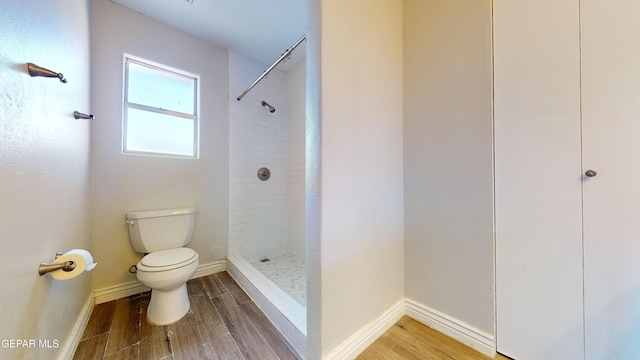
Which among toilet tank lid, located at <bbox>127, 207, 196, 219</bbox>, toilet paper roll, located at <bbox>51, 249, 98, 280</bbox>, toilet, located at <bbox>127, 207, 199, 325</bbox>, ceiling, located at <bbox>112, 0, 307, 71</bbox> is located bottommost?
toilet, located at <bbox>127, 207, 199, 325</bbox>

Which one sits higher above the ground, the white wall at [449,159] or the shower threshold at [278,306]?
the white wall at [449,159]

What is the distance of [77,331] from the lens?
120 cm

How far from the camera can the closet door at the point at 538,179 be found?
0.90 m

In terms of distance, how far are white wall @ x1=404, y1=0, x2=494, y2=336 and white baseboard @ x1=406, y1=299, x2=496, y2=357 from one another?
3 cm

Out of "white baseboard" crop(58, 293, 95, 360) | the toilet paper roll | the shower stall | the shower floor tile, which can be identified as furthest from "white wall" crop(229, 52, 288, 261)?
the toilet paper roll

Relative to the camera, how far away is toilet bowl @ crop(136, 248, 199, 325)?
1.36 m

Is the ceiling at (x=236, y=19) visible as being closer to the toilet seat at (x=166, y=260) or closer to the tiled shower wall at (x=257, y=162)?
→ the tiled shower wall at (x=257, y=162)

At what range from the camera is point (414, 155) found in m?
1.38

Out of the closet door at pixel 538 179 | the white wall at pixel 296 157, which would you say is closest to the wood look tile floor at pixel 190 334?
the white wall at pixel 296 157

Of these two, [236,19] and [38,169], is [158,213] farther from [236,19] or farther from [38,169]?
[236,19]

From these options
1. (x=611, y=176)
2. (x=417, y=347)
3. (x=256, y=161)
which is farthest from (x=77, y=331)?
Answer: (x=611, y=176)

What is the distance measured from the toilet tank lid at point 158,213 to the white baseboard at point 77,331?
61cm

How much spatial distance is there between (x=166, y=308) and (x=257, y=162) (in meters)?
1.50

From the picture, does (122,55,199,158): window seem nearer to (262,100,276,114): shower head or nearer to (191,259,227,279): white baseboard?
(262,100,276,114): shower head
